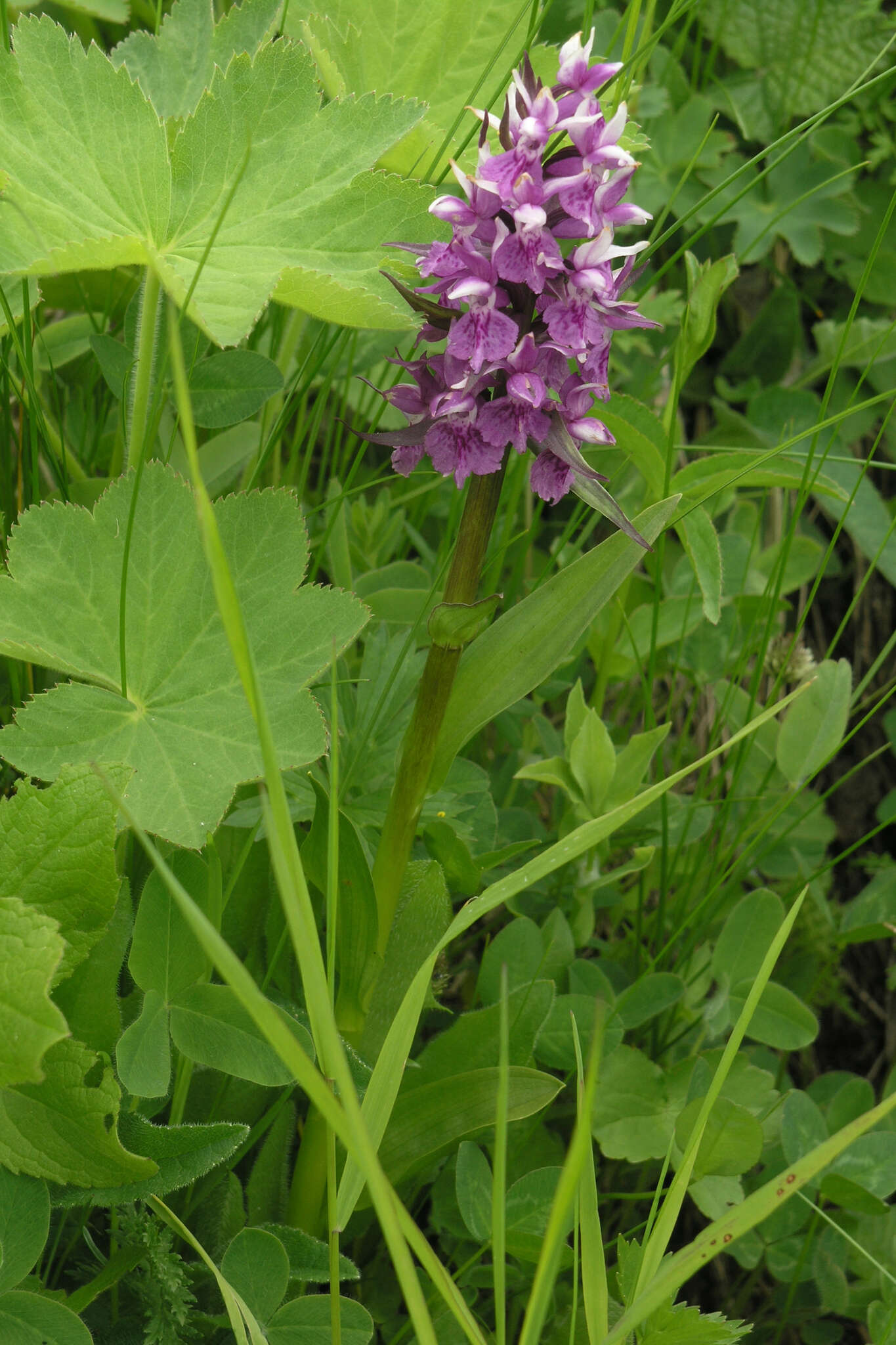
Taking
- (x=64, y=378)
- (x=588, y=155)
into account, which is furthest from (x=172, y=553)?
(x=64, y=378)

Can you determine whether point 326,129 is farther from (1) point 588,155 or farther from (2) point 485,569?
(2) point 485,569

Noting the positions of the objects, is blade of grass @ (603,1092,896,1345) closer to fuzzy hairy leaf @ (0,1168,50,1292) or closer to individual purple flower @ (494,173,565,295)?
fuzzy hairy leaf @ (0,1168,50,1292)

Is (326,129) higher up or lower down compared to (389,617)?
higher up

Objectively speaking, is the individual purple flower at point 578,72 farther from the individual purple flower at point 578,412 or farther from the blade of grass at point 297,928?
the blade of grass at point 297,928

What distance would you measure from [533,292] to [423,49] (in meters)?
0.66

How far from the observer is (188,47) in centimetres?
142

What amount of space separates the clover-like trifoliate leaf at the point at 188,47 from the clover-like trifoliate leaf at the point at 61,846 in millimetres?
875

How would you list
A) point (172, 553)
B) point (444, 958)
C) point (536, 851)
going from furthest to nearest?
1. point (536, 851)
2. point (444, 958)
3. point (172, 553)

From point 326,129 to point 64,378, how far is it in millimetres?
743

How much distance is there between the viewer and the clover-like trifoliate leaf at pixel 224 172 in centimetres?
116

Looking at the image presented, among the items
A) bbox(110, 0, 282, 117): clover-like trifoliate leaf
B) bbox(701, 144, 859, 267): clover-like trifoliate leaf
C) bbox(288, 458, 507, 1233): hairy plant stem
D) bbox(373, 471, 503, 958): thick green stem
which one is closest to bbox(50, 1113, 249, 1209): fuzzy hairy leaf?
bbox(288, 458, 507, 1233): hairy plant stem

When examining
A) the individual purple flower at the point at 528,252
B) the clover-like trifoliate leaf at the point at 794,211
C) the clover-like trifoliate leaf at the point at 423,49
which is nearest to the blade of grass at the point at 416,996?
the individual purple flower at the point at 528,252

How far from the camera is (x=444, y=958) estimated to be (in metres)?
1.43

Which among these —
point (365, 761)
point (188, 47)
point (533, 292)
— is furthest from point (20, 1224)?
point (188, 47)
